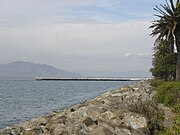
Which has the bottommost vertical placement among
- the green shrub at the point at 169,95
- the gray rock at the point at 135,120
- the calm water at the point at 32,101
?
the calm water at the point at 32,101

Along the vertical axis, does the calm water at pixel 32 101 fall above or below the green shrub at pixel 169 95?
below

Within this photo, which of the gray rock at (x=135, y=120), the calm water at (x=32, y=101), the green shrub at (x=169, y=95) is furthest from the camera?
the calm water at (x=32, y=101)

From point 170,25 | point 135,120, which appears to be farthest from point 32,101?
point 135,120

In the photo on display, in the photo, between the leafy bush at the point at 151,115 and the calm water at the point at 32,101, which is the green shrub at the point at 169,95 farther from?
the calm water at the point at 32,101

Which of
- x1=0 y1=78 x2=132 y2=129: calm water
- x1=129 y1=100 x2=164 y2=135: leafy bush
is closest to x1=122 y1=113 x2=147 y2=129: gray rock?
x1=129 y1=100 x2=164 y2=135: leafy bush

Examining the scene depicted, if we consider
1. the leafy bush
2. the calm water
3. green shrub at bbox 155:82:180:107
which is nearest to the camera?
the leafy bush

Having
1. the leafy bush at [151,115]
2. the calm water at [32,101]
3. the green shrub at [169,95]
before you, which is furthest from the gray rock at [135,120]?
the calm water at [32,101]

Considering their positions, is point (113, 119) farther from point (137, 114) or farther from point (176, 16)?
point (176, 16)

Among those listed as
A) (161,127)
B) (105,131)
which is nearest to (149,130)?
(161,127)

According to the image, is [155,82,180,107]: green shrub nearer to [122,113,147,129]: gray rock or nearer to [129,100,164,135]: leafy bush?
[129,100,164,135]: leafy bush

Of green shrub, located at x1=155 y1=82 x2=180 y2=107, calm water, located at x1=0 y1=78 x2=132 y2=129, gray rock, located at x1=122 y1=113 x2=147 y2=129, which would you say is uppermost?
green shrub, located at x1=155 y1=82 x2=180 y2=107

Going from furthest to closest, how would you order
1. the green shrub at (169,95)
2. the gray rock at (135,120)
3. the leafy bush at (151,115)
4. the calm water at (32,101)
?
the calm water at (32,101)
the green shrub at (169,95)
the leafy bush at (151,115)
the gray rock at (135,120)

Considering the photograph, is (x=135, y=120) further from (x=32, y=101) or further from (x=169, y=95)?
(x=32, y=101)

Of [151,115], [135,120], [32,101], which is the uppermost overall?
[151,115]
